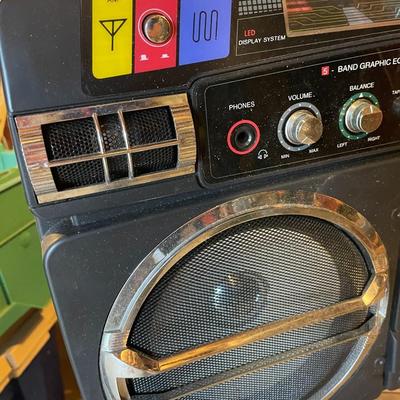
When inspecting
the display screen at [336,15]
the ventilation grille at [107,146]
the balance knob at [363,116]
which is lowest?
the balance knob at [363,116]

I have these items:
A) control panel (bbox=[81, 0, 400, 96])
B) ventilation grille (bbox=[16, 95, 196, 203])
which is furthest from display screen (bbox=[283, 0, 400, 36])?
ventilation grille (bbox=[16, 95, 196, 203])

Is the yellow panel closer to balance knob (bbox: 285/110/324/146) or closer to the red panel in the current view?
the red panel

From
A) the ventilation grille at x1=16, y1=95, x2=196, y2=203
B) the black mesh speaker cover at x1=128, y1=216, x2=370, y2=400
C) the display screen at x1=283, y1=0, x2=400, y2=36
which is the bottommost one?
the black mesh speaker cover at x1=128, y1=216, x2=370, y2=400

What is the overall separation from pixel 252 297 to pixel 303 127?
19cm

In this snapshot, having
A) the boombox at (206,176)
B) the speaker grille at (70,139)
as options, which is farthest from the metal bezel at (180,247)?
the speaker grille at (70,139)

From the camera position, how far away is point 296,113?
469mm

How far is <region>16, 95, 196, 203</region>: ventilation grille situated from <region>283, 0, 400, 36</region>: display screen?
0.12 metres

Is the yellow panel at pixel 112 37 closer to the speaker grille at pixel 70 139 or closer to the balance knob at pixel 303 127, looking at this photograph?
the speaker grille at pixel 70 139

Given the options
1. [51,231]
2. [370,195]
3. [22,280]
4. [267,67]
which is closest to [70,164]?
[51,231]

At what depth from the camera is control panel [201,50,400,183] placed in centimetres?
45

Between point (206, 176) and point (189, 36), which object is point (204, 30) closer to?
point (189, 36)

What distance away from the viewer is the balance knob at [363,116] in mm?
481

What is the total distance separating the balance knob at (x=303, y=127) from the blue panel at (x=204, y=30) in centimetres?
9

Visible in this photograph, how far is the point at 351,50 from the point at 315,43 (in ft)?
0.12
